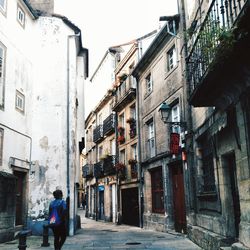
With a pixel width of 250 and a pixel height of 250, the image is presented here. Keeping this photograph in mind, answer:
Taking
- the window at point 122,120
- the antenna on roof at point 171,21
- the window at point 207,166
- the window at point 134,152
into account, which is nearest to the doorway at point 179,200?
the window at point 207,166

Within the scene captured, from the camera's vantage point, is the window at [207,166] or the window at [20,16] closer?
the window at [207,166]

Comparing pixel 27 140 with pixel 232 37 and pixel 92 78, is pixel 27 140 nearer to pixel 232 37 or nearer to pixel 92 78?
pixel 232 37

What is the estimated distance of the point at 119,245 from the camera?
11.4 metres

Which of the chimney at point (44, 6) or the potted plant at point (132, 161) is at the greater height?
the chimney at point (44, 6)

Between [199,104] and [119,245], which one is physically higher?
[199,104]

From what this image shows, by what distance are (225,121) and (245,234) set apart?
91.7 inches

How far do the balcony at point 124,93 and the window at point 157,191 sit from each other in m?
5.35

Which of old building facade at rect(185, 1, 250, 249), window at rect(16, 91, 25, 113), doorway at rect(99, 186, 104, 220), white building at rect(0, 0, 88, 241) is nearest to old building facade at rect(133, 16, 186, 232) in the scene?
old building facade at rect(185, 1, 250, 249)

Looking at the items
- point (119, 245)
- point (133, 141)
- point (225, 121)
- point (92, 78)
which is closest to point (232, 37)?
point (225, 121)

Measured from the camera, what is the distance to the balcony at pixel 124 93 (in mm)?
20933

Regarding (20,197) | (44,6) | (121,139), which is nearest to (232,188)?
(20,197)

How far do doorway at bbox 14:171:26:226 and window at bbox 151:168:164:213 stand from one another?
6.03 meters

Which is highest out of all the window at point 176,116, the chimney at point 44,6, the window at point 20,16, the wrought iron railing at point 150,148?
the chimney at point 44,6

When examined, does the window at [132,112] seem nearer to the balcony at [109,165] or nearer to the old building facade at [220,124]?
the balcony at [109,165]
